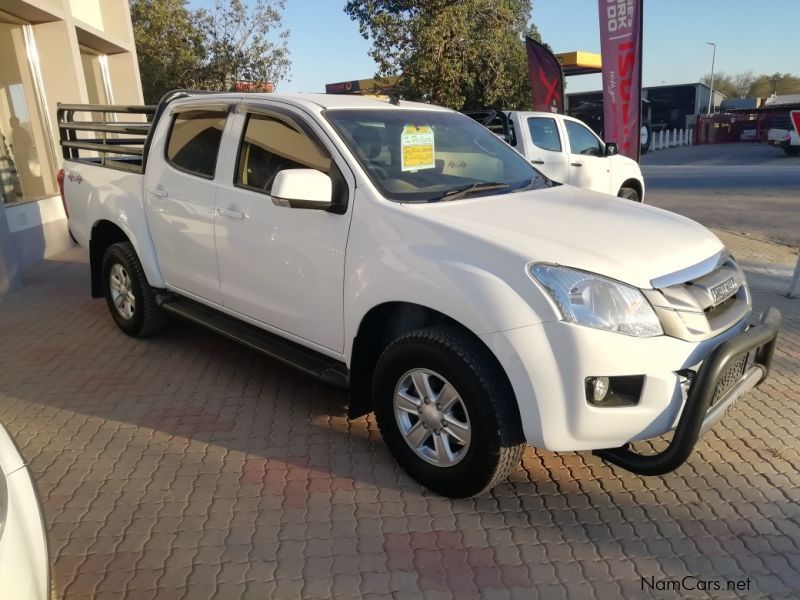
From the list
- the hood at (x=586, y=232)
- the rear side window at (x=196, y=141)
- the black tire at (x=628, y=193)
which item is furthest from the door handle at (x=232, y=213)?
the black tire at (x=628, y=193)

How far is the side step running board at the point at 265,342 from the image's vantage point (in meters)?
3.46

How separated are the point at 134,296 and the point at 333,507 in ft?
9.49

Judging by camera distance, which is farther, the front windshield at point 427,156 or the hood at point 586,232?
Answer: the front windshield at point 427,156

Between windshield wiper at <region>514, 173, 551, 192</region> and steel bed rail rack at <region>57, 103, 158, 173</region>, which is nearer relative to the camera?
windshield wiper at <region>514, 173, 551, 192</region>

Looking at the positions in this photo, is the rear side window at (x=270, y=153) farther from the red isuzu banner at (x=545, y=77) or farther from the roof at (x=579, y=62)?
the roof at (x=579, y=62)

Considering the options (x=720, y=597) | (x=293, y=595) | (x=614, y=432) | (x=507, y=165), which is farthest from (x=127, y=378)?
(x=720, y=597)

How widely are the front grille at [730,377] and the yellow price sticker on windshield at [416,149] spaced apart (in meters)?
1.85

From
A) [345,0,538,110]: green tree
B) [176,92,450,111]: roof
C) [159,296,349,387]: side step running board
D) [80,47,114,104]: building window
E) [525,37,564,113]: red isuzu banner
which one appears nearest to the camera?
[159,296,349,387]: side step running board

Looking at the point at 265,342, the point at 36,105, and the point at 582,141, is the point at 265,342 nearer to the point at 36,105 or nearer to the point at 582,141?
the point at 582,141

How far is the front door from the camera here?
3.34 meters

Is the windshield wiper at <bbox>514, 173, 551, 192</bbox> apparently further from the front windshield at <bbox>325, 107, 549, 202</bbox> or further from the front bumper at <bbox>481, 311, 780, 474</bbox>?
the front bumper at <bbox>481, 311, 780, 474</bbox>

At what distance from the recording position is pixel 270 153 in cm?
380

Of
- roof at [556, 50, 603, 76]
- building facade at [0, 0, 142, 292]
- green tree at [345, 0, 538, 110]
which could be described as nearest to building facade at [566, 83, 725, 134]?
roof at [556, 50, 603, 76]

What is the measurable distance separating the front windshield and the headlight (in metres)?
0.93
